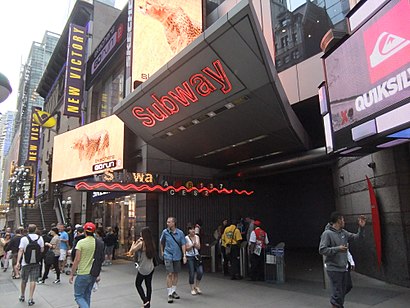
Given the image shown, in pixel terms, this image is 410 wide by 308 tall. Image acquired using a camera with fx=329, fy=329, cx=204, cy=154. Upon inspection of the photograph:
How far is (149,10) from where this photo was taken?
1780cm

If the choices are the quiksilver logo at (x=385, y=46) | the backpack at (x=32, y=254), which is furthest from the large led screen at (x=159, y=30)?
the quiksilver logo at (x=385, y=46)

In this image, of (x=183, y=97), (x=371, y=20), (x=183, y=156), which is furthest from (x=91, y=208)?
(x=371, y=20)

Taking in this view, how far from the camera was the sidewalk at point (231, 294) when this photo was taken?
746cm

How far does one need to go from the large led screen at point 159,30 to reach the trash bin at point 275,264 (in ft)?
35.4

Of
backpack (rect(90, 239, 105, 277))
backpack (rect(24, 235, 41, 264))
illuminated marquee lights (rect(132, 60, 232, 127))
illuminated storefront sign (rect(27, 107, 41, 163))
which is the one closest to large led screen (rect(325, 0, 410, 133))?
illuminated marquee lights (rect(132, 60, 232, 127))

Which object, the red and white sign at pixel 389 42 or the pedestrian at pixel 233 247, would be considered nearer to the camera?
the red and white sign at pixel 389 42

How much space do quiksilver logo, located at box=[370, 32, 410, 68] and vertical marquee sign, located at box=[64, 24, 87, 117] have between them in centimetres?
2399

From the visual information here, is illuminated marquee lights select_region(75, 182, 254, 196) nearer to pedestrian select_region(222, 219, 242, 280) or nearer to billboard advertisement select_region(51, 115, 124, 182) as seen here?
billboard advertisement select_region(51, 115, 124, 182)

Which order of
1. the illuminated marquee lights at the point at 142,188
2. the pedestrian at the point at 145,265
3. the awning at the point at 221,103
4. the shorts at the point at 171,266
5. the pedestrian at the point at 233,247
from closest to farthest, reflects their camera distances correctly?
the pedestrian at the point at 145,265, the shorts at the point at 171,266, the awning at the point at 221,103, the pedestrian at the point at 233,247, the illuminated marquee lights at the point at 142,188

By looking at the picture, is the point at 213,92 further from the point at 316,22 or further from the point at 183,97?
the point at 316,22

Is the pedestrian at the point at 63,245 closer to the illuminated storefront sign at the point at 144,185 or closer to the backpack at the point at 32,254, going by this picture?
the illuminated storefront sign at the point at 144,185

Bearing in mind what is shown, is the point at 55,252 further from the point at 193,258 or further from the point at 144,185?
the point at 193,258

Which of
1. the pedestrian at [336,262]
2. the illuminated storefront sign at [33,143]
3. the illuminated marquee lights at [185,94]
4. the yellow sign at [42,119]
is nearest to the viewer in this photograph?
the pedestrian at [336,262]

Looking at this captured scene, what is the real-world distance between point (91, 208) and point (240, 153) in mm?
14213
